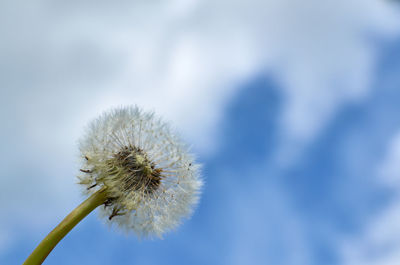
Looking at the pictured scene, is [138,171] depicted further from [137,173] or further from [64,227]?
[64,227]

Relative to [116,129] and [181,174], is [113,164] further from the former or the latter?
[181,174]

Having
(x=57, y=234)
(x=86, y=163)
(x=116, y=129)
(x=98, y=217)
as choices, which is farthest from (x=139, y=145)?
(x=57, y=234)

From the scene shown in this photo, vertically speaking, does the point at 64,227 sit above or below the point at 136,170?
below

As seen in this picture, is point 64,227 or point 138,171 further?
point 138,171

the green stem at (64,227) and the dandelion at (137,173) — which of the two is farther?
the dandelion at (137,173)

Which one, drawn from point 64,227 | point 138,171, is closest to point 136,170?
point 138,171
